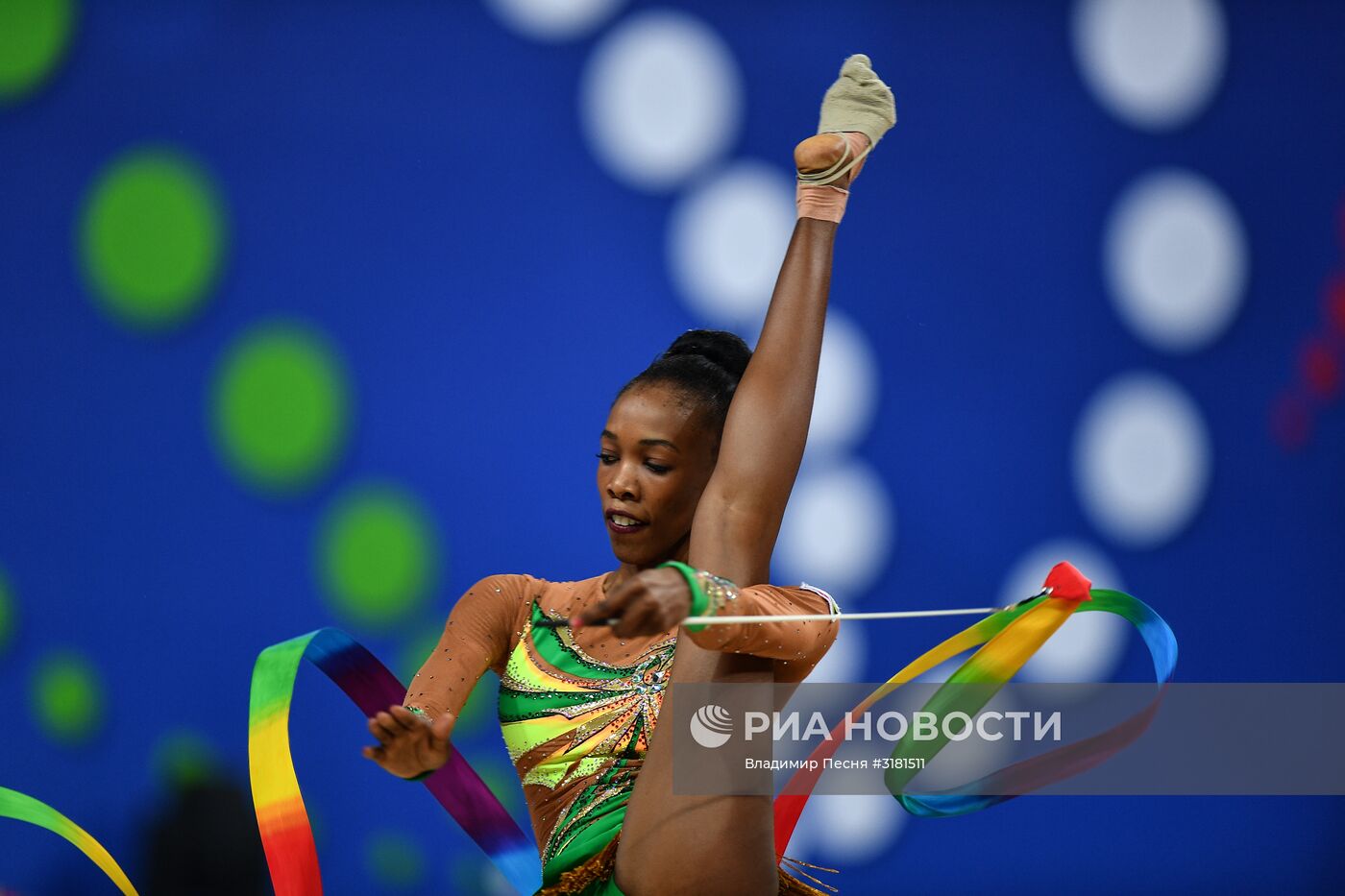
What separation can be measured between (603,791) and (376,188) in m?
1.28

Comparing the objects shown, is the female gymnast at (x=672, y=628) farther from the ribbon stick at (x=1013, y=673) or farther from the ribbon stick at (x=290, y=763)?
the ribbon stick at (x=1013, y=673)

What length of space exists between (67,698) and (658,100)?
1478 millimetres

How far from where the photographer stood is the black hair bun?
74.2 inches

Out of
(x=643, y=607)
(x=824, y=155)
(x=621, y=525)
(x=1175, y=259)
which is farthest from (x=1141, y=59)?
(x=643, y=607)

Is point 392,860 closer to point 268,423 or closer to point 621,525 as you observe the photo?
point 268,423

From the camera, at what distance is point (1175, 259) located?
279 centimetres

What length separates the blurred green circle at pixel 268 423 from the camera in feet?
8.07

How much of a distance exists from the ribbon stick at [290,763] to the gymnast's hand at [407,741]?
0.16 meters

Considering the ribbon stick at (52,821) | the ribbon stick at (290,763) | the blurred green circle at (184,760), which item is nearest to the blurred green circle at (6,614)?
the blurred green circle at (184,760)

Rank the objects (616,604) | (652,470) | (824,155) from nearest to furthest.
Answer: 1. (616,604)
2. (824,155)
3. (652,470)

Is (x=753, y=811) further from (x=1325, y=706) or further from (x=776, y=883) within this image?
(x=1325, y=706)

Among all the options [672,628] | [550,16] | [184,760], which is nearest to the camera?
[672,628]

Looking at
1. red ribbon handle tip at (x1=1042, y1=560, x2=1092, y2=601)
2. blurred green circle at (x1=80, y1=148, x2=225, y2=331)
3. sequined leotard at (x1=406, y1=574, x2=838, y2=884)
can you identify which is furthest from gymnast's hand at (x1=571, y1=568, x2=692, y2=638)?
blurred green circle at (x1=80, y1=148, x2=225, y2=331)

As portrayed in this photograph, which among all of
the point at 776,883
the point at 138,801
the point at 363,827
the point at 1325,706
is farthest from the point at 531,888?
the point at 1325,706
